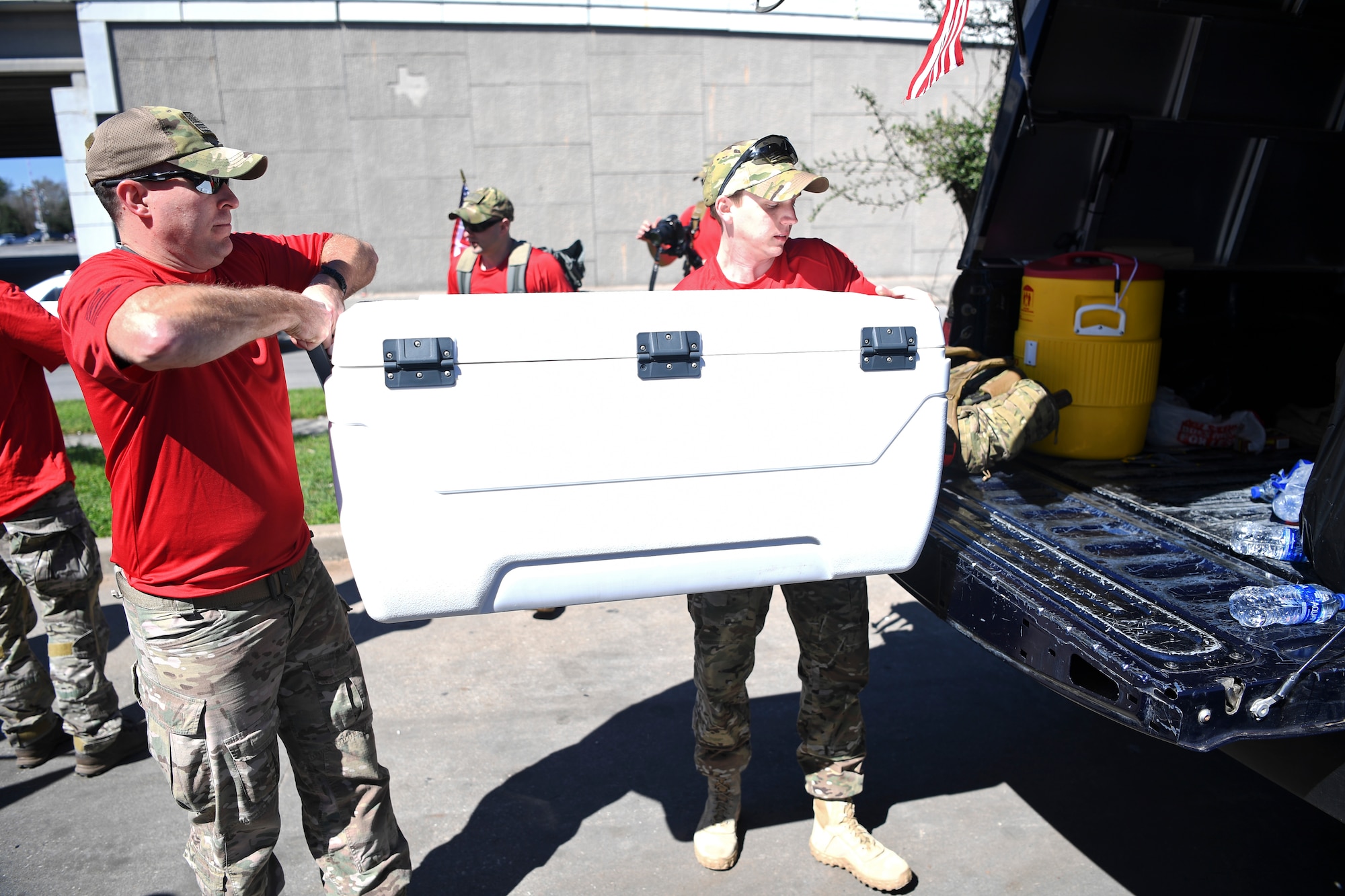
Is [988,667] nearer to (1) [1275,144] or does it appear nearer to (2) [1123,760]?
(2) [1123,760]

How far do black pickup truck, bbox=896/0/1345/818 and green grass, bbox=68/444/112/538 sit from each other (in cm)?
431

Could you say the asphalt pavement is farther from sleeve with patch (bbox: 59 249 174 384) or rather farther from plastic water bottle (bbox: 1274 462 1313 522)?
sleeve with patch (bbox: 59 249 174 384)

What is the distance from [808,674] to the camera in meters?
2.58

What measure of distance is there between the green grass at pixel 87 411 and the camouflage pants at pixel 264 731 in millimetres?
5230

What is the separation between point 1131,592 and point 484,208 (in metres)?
3.45

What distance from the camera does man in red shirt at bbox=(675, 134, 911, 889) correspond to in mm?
2408

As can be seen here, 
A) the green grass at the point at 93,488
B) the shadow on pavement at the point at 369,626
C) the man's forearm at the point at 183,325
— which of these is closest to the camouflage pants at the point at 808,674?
the man's forearm at the point at 183,325

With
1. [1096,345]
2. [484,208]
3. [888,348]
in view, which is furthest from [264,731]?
[484,208]

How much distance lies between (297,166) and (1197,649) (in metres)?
11.3

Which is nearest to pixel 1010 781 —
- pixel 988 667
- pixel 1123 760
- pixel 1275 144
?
pixel 1123 760

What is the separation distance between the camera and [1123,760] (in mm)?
3035

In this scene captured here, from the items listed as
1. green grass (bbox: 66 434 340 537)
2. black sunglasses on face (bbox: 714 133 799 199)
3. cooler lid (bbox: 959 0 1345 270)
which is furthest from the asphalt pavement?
black sunglasses on face (bbox: 714 133 799 199)

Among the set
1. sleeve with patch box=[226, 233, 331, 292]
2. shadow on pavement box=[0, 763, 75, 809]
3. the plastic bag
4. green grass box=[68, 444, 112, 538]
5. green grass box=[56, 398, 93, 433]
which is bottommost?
shadow on pavement box=[0, 763, 75, 809]

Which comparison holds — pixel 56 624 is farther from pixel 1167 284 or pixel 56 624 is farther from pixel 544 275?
pixel 1167 284
